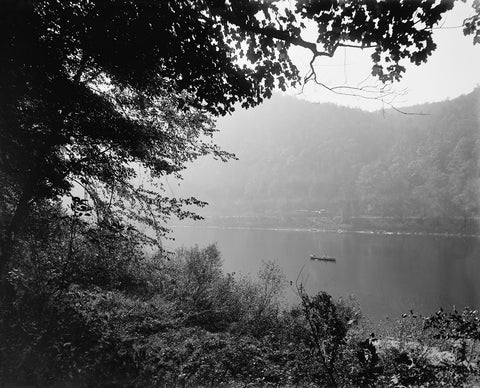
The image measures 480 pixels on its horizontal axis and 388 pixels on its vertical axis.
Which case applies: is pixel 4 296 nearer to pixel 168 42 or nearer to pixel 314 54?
pixel 168 42

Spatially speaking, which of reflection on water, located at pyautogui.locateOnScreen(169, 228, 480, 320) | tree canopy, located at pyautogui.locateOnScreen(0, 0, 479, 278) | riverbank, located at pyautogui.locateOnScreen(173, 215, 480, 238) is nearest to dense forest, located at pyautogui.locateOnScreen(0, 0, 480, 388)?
tree canopy, located at pyautogui.locateOnScreen(0, 0, 479, 278)

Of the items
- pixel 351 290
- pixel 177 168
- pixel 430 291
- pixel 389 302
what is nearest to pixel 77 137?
pixel 177 168

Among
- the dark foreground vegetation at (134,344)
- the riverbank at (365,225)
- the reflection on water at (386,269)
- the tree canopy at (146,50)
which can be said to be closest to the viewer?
the tree canopy at (146,50)

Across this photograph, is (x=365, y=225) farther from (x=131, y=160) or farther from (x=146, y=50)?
(x=146, y=50)

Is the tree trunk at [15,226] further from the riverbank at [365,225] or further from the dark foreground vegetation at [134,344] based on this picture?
the riverbank at [365,225]

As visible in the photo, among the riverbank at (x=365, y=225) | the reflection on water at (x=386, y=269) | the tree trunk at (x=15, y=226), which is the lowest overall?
the reflection on water at (x=386, y=269)

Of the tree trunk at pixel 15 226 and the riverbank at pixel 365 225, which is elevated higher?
the tree trunk at pixel 15 226

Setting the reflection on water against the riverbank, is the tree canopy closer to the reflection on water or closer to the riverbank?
the reflection on water

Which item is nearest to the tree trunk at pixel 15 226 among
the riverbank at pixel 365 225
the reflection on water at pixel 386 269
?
the reflection on water at pixel 386 269
